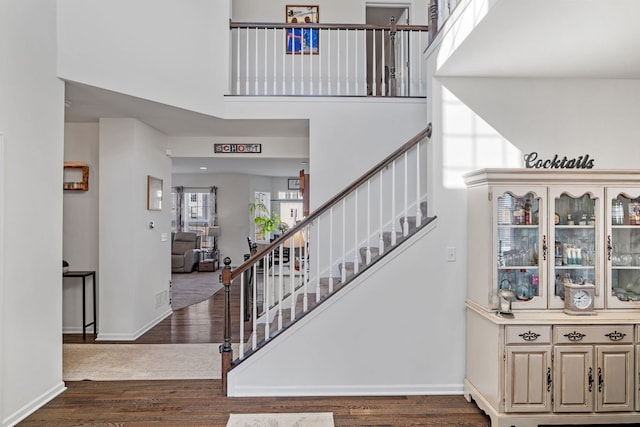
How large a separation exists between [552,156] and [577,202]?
604 mm

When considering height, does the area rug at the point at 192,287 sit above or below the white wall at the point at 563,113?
below

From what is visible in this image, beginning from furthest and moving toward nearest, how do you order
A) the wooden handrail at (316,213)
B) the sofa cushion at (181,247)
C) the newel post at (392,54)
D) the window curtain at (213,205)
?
the window curtain at (213,205)
the sofa cushion at (181,247)
the newel post at (392,54)
the wooden handrail at (316,213)

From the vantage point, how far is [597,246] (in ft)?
10.0

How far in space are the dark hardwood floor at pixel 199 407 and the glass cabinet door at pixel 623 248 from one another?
4.66 ft

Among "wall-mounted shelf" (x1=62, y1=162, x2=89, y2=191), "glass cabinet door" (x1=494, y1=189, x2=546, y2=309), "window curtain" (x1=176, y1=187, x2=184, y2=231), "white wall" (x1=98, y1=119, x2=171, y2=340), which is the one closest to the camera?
"glass cabinet door" (x1=494, y1=189, x2=546, y2=309)

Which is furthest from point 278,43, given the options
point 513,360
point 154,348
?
point 513,360

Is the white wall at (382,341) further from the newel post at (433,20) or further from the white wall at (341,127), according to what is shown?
the newel post at (433,20)

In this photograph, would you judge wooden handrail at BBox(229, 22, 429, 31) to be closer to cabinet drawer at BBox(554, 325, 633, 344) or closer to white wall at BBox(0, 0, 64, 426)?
white wall at BBox(0, 0, 64, 426)

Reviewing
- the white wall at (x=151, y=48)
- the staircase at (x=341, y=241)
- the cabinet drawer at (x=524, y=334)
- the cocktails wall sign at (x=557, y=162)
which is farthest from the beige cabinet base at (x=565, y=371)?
the white wall at (x=151, y=48)

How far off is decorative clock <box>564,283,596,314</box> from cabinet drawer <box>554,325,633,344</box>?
0.46 ft

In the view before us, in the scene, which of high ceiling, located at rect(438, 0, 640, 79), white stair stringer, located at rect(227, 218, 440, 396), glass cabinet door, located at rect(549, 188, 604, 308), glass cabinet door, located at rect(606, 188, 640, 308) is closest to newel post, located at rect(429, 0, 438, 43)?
high ceiling, located at rect(438, 0, 640, 79)

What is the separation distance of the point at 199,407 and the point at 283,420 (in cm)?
72

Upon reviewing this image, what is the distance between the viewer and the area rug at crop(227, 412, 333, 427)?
2.95 m

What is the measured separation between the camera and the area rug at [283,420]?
2.95 metres
